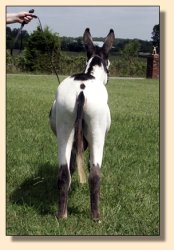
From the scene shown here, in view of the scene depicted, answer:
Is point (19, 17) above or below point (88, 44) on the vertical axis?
above

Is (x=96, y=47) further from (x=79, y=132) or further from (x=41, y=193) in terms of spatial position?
(x=41, y=193)

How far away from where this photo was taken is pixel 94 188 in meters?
4.47

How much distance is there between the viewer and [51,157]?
21.1 feet

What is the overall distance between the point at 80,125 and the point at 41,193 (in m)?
1.34

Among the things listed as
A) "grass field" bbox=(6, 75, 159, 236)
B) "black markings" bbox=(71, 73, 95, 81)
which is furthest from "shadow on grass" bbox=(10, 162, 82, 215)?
"black markings" bbox=(71, 73, 95, 81)

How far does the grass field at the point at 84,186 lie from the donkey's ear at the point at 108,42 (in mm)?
1501

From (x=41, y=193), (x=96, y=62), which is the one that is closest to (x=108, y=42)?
(x=96, y=62)

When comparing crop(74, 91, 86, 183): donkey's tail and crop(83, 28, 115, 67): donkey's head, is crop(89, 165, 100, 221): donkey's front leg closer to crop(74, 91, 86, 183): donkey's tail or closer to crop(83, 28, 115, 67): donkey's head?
crop(74, 91, 86, 183): donkey's tail

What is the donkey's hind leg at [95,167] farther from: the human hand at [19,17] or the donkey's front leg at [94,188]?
the human hand at [19,17]

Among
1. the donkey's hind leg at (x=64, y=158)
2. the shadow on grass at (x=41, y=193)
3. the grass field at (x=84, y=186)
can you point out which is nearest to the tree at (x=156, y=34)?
the donkey's hind leg at (x=64, y=158)

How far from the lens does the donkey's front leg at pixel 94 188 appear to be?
4451 mm

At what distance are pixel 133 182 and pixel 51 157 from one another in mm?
1339

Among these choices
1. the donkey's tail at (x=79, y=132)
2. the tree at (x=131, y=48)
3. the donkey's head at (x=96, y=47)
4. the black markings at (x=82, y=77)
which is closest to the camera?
the donkey's tail at (x=79, y=132)

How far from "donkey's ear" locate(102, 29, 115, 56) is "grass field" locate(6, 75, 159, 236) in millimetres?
1501
